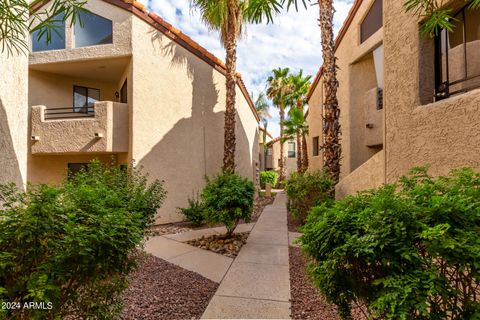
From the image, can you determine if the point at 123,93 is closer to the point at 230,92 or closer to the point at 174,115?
the point at 174,115

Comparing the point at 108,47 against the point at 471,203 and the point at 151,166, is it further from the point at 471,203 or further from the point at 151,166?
the point at 471,203

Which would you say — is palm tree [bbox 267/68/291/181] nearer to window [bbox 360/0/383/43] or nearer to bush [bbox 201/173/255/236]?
window [bbox 360/0/383/43]

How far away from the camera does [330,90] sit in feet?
Answer: 27.0

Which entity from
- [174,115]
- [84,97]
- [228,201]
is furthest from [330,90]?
[84,97]

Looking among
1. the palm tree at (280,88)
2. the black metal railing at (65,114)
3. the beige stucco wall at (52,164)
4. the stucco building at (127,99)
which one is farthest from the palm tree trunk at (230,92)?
the palm tree at (280,88)

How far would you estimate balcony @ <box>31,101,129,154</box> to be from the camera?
892 cm

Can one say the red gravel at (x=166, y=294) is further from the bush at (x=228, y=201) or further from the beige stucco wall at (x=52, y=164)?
the beige stucco wall at (x=52, y=164)

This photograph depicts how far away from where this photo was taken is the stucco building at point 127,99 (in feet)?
29.9

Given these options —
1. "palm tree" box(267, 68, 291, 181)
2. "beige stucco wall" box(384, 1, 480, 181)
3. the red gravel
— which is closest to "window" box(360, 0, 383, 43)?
"beige stucco wall" box(384, 1, 480, 181)

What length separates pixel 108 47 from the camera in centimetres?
918

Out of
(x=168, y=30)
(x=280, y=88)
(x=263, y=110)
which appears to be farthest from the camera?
(x=263, y=110)

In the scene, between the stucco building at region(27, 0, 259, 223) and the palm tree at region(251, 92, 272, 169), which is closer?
the stucco building at region(27, 0, 259, 223)

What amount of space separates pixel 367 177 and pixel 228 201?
384 cm

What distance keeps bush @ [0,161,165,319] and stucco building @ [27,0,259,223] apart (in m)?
6.87
